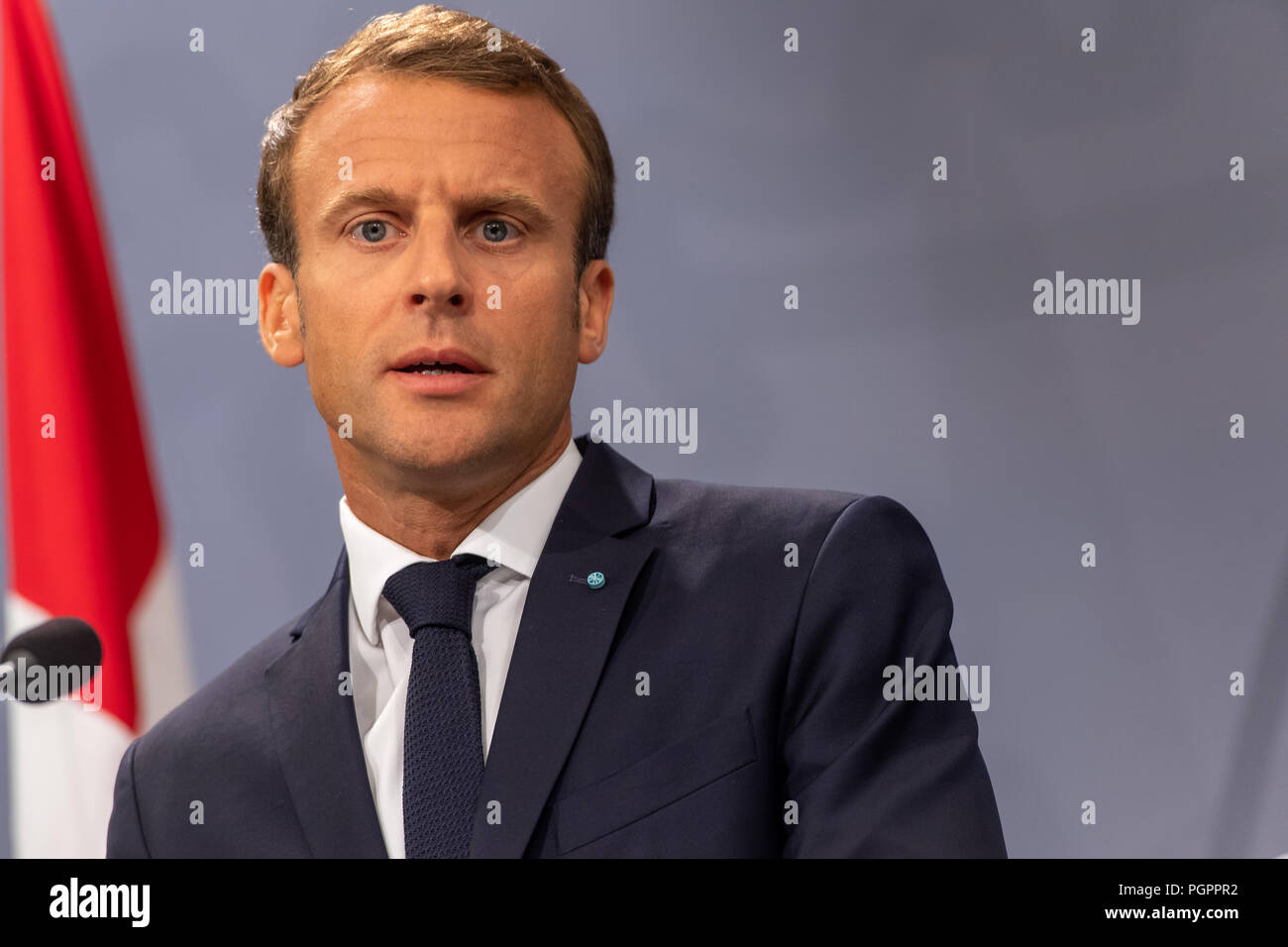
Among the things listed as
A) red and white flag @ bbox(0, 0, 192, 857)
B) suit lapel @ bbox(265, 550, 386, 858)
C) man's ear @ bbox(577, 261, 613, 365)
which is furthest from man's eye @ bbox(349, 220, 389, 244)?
red and white flag @ bbox(0, 0, 192, 857)

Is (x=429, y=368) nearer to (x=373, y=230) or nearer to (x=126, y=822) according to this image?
(x=373, y=230)

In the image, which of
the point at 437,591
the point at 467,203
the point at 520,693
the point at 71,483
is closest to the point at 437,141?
the point at 467,203

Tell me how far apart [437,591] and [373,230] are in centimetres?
51

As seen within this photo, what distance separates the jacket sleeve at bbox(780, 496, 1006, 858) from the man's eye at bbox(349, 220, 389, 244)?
743 millimetres

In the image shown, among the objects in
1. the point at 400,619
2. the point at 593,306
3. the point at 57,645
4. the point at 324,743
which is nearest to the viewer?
the point at 324,743

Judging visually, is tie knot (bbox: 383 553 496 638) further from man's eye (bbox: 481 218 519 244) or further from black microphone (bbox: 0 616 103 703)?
black microphone (bbox: 0 616 103 703)

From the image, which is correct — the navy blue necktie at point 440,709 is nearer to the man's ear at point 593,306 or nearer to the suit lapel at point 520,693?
the suit lapel at point 520,693

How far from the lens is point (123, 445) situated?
2.75 m

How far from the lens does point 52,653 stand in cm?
221

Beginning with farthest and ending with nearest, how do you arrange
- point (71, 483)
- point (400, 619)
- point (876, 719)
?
point (71, 483) < point (400, 619) < point (876, 719)

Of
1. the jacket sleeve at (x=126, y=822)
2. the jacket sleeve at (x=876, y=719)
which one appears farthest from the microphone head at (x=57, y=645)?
the jacket sleeve at (x=876, y=719)

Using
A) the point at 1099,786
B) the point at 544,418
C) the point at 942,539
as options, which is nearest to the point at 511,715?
the point at 544,418

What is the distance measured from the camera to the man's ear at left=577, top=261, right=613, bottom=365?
206 centimetres
